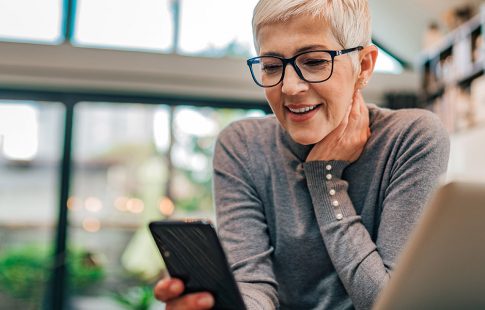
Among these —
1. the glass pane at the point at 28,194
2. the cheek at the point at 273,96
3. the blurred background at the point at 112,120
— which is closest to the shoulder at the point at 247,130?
the cheek at the point at 273,96

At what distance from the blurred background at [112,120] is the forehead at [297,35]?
3.84 metres

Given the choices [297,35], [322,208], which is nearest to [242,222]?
[322,208]

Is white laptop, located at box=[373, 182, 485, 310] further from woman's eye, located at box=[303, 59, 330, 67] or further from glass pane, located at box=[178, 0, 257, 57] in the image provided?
glass pane, located at box=[178, 0, 257, 57]

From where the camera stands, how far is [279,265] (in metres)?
1.14

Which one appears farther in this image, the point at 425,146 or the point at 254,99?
the point at 254,99

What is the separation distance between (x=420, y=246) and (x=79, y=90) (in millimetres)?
4811

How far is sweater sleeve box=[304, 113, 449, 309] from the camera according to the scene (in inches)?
39.4

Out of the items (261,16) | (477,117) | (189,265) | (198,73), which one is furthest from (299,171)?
(198,73)

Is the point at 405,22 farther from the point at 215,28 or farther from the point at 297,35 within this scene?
the point at 297,35

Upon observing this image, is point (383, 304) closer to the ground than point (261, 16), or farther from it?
closer to the ground

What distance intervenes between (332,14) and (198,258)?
507 millimetres

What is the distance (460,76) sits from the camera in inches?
164

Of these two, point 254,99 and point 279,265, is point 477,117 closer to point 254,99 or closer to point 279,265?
point 254,99

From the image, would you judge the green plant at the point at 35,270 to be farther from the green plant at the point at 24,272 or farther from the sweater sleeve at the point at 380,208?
the sweater sleeve at the point at 380,208
